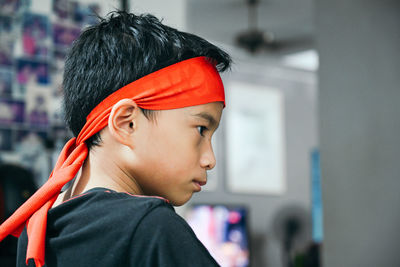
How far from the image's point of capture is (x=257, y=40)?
428cm

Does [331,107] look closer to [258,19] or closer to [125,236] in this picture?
[125,236]

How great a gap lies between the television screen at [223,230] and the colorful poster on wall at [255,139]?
1.33ft

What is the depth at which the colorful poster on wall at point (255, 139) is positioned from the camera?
5305 millimetres

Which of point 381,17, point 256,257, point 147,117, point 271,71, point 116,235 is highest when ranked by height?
point 271,71

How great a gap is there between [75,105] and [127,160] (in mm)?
141

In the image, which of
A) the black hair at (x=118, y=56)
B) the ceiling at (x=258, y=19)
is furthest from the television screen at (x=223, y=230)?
the black hair at (x=118, y=56)

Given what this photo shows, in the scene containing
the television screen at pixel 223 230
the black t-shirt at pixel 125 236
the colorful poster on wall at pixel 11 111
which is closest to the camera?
the black t-shirt at pixel 125 236

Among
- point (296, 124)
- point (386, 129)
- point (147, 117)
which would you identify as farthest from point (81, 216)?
point (296, 124)

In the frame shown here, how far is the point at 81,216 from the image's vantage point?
1.98 feet

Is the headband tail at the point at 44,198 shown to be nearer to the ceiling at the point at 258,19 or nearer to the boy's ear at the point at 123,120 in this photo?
the boy's ear at the point at 123,120

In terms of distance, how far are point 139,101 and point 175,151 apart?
0.08 meters

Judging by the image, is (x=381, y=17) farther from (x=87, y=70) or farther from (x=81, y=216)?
(x=81, y=216)

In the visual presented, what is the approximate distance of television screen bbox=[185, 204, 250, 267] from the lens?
15.6 ft

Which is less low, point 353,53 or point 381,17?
point 381,17
